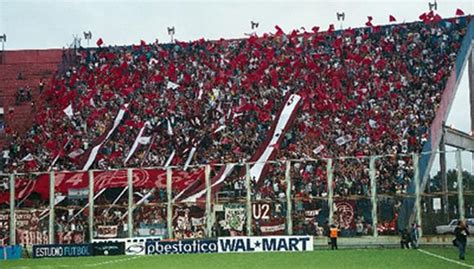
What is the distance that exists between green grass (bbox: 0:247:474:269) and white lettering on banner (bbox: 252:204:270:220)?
2.81m

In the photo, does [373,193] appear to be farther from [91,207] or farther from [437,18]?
[437,18]

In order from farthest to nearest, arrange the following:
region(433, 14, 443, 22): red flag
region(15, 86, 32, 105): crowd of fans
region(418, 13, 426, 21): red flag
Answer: region(15, 86, 32, 105): crowd of fans < region(418, 13, 426, 21): red flag < region(433, 14, 443, 22): red flag

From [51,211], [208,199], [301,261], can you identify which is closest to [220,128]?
[208,199]

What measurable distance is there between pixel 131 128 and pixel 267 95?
946cm

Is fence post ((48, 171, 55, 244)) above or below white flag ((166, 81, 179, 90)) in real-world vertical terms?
below

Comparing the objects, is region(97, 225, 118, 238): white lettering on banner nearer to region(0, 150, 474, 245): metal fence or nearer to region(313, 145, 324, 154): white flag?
region(0, 150, 474, 245): metal fence

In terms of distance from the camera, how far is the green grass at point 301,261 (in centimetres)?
2914

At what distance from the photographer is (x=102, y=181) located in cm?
4391

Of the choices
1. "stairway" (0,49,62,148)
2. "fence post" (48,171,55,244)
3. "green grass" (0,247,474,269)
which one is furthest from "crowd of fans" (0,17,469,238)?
"green grass" (0,247,474,269)

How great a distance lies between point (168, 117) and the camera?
54.5m

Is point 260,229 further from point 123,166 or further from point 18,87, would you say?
point 18,87

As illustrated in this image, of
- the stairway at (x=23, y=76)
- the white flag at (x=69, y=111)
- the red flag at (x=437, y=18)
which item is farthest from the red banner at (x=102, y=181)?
the red flag at (x=437, y=18)

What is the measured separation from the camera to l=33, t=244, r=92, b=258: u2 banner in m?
42.5

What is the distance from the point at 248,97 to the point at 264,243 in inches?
617
